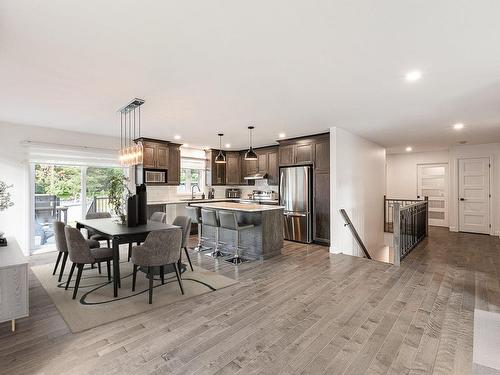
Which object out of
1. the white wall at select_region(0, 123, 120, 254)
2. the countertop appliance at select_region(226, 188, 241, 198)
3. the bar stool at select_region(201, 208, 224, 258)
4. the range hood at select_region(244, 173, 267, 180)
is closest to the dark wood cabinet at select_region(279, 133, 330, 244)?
the range hood at select_region(244, 173, 267, 180)

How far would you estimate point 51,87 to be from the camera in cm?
315

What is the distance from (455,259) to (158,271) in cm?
527

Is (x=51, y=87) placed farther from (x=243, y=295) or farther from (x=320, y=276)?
(x=320, y=276)

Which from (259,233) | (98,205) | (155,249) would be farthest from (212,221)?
(98,205)

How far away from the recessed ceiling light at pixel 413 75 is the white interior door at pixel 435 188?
7.16 metres

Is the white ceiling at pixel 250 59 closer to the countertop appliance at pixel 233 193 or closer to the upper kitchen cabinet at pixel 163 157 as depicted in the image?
the upper kitchen cabinet at pixel 163 157

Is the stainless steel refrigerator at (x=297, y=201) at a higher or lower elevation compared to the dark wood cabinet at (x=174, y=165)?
lower

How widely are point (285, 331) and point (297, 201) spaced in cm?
400

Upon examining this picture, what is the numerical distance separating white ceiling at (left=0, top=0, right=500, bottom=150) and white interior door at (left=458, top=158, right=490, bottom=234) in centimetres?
364

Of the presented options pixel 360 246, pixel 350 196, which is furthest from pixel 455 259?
pixel 350 196

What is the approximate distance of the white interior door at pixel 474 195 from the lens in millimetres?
7352

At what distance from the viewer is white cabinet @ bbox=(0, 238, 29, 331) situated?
2389 millimetres

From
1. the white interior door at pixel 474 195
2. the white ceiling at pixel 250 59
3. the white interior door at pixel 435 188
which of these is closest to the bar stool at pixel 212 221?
the white ceiling at pixel 250 59

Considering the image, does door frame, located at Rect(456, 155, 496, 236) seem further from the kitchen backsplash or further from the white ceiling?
the kitchen backsplash
